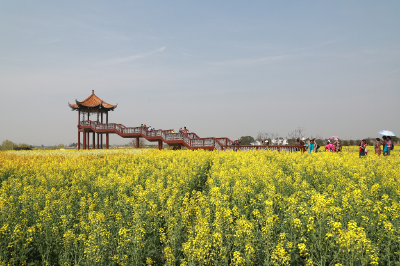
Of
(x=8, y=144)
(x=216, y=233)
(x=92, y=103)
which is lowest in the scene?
(x=216, y=233)

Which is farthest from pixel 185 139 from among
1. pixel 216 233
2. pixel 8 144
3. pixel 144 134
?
pixel 8 144

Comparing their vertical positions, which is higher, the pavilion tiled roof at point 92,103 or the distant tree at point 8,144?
the pavilion tiled roof at point 92,103

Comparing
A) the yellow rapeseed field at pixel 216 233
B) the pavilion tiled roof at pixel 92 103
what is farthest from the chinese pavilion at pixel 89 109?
the yellow rapeseed field at pixel 216 233

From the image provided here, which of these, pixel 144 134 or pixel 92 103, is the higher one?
pixel 92 103

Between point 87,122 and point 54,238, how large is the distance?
3666 centimetres

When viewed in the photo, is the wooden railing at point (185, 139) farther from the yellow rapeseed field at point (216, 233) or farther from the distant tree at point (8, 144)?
the distant tree at point (8, 144)

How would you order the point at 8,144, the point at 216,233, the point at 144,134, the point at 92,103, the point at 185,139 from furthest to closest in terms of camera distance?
the point at 8,144 → the point at 92,103 → the point at 144,134 → the point at 185,139 → the point at 216,233

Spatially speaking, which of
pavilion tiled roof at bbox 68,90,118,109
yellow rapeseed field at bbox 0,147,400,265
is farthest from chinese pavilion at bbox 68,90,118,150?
yellow rapeseed field at bbox 0,147,400,265

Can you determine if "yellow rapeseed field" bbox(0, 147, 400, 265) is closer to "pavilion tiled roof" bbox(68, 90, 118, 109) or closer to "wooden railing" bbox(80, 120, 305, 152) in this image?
"wooden railing" bbox(80, 120, 305, 152)

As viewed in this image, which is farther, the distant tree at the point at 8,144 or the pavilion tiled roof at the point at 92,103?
the distant tree at the point at 8,144

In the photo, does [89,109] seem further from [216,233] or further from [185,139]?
[216,233]

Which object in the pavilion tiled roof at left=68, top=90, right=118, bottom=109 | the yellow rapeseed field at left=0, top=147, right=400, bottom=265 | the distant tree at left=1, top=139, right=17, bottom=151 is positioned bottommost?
the yellow rapeseed field at left=0, top=147, right=400, bottom=265

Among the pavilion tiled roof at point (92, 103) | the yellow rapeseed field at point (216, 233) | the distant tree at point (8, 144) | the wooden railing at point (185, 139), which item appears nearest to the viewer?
the yellow rapeseed field at point (216, 233)

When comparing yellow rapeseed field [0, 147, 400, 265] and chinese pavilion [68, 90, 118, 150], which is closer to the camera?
yellow rapeseed field [0, 147, 400, 265]
